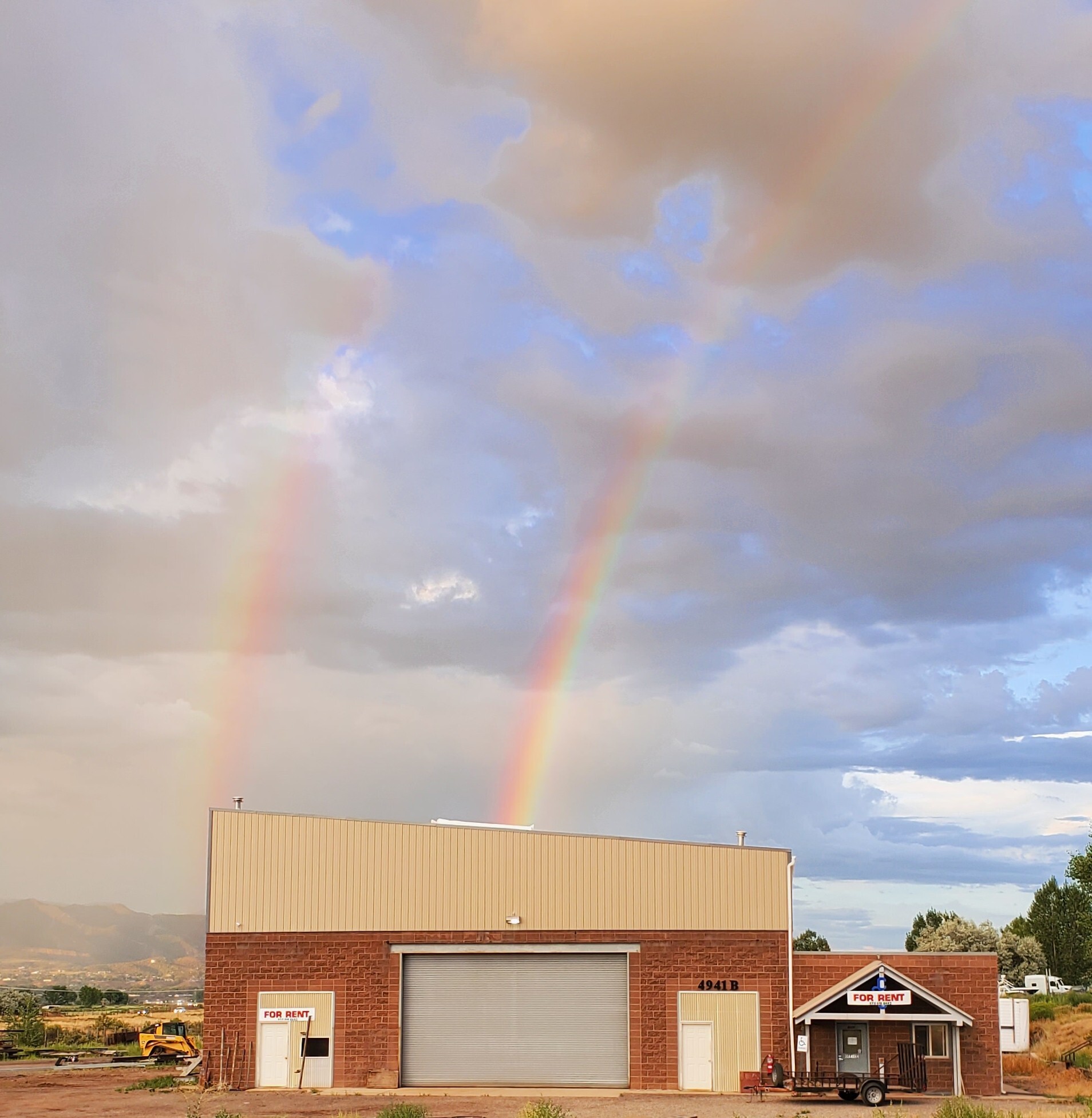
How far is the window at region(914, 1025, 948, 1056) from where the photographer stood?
4500 centimetres

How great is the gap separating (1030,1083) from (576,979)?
1590cm

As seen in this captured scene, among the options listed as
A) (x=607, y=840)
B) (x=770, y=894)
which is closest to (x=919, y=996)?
(x=770, y=894)

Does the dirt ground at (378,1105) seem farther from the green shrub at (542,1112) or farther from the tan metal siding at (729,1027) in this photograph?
the green shrub at (542,1112)

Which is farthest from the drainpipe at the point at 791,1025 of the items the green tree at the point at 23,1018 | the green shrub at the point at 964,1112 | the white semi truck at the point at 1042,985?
the white semi truck at the point at 1042,985

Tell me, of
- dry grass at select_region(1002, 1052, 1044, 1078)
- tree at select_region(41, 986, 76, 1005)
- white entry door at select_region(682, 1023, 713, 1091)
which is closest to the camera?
white entry door at select_region(682, 1023, 713, 1091)

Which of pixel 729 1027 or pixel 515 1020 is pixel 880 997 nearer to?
pixel 729 1027

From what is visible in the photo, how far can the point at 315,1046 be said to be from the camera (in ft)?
158

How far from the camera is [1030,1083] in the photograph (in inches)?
1913

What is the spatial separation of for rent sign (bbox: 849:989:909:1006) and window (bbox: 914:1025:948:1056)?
84.4 inches

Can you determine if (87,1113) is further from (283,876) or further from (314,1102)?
(283,876)

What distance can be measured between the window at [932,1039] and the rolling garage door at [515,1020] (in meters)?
9.36

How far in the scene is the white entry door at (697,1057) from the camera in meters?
46.2

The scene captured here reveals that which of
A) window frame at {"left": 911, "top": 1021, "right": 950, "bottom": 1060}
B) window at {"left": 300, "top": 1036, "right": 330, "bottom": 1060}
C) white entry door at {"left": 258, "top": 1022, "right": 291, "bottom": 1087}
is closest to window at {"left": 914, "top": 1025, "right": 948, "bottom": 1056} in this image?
window frame at {"left": 911, "top": 1021, "right": 950, "bottom": 1060}

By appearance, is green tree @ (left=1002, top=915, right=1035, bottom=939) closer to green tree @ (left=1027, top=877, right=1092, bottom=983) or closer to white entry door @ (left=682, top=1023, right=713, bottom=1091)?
green tree @ (left=1027, top=877, right=1092, bottom=983)
